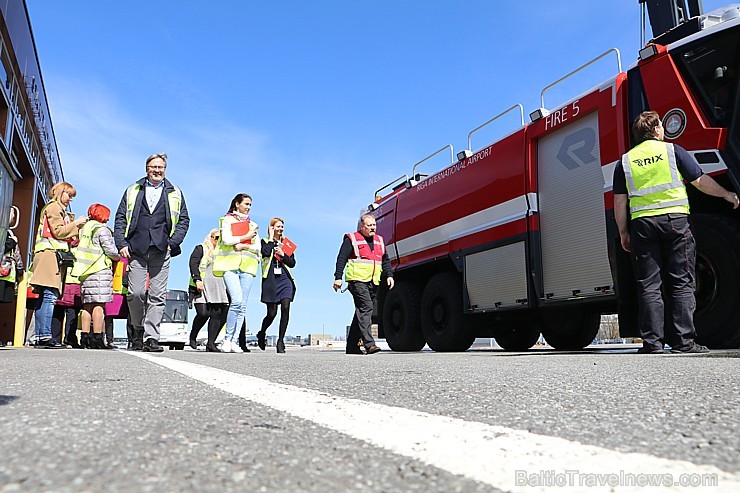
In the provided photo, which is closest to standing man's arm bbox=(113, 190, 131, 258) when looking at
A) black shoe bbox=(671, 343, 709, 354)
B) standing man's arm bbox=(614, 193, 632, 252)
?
standing man's arm bbox=(614, 193, 632, 252)

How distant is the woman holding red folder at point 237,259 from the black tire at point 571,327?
3986 millimetres

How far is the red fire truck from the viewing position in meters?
5.24

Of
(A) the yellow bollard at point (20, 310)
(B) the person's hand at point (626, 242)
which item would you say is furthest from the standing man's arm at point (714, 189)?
(A) the yellow bollard at point (20, 310)

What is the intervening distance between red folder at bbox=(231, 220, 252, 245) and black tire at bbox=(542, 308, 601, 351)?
412cm

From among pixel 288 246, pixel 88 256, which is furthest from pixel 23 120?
pixel 288 246

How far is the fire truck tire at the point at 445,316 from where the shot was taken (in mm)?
8656

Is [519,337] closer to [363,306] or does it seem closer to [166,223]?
[363,306]

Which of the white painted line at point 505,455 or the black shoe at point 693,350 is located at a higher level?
the black shoe at point 693,350

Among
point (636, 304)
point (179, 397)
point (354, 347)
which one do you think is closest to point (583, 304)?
point (636, 304)

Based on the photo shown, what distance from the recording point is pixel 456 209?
28.6 feet

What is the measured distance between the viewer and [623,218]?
18.0 feet

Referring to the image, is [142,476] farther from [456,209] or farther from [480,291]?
[456,209]

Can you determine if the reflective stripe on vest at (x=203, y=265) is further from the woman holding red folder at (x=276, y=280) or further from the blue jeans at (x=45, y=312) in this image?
the blue jeans at (x=45, y=312)

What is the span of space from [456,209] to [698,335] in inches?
156
